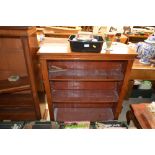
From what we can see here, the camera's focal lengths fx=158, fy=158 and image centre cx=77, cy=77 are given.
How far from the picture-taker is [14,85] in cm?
181

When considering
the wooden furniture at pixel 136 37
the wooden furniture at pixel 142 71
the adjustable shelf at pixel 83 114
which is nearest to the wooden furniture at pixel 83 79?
the adjustable shelf at pixel 83 114

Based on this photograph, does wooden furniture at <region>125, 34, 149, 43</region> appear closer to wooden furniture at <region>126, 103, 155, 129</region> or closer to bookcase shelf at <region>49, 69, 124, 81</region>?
bookcase shelf at <region>49, 69, 124, 81</region>

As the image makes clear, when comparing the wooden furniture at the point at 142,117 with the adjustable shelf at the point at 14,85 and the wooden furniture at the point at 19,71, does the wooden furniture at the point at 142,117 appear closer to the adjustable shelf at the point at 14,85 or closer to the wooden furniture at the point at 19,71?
the wooden furniture at the point at 19,71

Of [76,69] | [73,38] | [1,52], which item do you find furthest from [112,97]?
[1,52]

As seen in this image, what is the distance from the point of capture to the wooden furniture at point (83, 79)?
166 centimetres

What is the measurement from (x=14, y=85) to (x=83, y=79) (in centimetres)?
80

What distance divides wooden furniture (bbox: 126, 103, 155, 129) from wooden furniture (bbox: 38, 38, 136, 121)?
20 cm

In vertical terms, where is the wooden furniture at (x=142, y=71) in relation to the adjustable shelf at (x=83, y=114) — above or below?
above

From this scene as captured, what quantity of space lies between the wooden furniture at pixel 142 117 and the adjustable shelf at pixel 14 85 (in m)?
1.33

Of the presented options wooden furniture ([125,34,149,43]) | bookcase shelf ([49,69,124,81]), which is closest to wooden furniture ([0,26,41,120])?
bookcase shelf ([49,69,124,81])

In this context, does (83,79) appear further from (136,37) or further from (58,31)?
(136,37)
